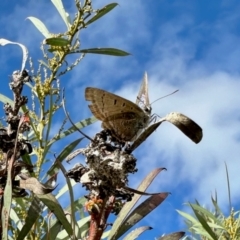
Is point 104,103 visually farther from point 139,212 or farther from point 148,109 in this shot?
point 139,212

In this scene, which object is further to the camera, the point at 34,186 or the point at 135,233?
the point at 135,233

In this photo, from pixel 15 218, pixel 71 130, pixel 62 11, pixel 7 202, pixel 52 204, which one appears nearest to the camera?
pixel 7 202

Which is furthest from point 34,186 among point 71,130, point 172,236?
point 71,130

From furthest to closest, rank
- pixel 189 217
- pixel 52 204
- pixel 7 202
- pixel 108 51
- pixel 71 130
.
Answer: pixel 189 217 → pixel 108 51 → pixel 71 130 → pixel 52 204 → pixel 7 202

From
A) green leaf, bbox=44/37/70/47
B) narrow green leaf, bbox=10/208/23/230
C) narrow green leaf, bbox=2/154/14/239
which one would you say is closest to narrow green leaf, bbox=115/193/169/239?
narrow green leaf, bbox=2/154/14/239

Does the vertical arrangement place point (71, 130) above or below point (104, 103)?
above

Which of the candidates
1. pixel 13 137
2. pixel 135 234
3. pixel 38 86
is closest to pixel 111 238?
pixel 135 234

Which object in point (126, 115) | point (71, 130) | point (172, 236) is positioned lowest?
point (172, 236)

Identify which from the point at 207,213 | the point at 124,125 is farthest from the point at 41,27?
the point at 124,125
